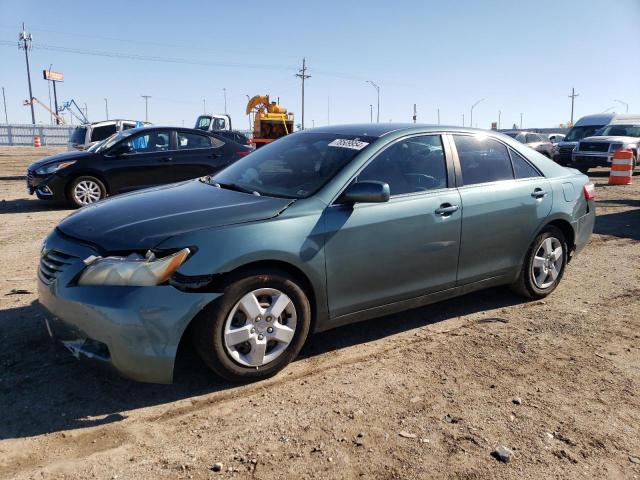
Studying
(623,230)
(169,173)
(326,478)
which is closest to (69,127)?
(169,173)

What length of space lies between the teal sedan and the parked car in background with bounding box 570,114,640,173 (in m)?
15.3

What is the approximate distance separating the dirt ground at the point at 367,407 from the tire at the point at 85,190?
18.8 feet

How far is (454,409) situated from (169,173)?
330 inches

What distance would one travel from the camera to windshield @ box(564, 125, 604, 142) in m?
20.3

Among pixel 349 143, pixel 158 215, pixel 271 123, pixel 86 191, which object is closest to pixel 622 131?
pixel 271 123

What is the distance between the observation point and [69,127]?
1913 inches

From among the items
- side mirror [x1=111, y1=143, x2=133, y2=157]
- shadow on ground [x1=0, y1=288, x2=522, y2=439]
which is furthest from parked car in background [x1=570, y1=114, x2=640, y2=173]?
shadow on ground [x1=0, y1=288, x2=522, y2=439]

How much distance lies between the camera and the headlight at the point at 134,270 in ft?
9.62

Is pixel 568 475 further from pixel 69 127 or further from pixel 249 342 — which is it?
pixel 69 127

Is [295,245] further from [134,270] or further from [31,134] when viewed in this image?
[31,134]

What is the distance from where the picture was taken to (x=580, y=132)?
20891mm

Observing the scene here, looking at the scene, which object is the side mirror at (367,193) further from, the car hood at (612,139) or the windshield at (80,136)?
the car hood at (612,139)

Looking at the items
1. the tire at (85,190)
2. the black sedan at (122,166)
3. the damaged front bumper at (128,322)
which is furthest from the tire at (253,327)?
the tire at (85,190)

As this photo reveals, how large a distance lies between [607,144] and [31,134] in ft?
152
